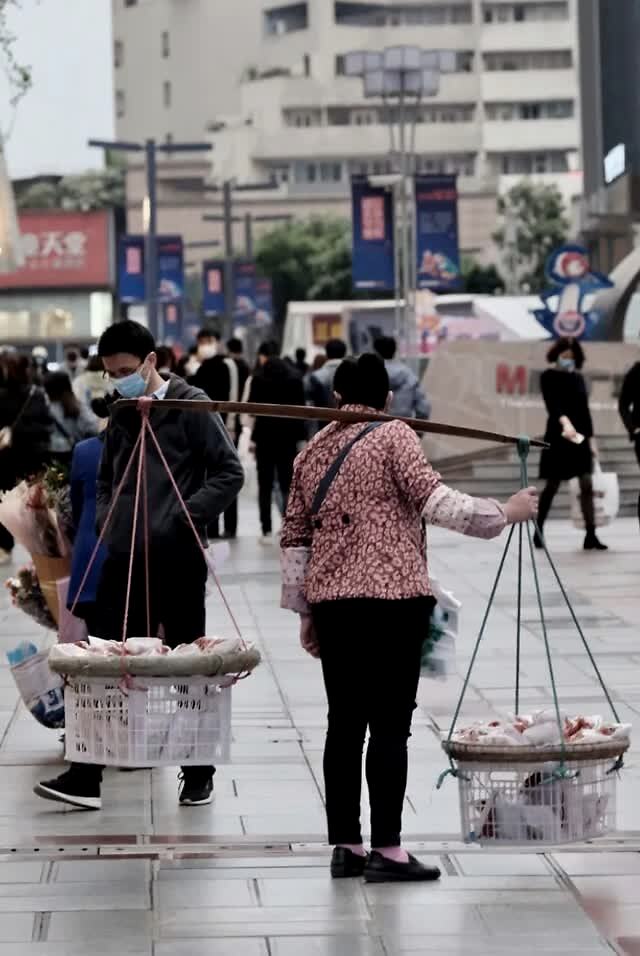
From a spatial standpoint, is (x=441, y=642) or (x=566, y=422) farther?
(x=566, y=422)

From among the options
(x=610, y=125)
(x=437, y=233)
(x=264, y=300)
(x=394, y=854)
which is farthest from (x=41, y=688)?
(x=264, y=300)

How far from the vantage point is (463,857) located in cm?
733

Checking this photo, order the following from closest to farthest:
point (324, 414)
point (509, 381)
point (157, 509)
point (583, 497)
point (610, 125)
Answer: point (324, 414) → point (157, 509) → point (583, 497) → point (509, 381) → point (610, 125)

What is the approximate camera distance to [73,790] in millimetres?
8141

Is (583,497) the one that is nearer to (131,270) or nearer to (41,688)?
(41,688)

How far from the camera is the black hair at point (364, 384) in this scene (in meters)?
7.16

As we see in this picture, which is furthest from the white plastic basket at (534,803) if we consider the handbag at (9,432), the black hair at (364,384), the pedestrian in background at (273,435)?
the pedestrian in background at (273,435)

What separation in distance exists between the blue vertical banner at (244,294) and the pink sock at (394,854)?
229 ft

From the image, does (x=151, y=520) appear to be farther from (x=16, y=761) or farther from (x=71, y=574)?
(x=16, y=761)

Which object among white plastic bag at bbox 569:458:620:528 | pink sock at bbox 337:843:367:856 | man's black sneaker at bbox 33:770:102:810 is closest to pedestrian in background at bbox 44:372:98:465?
white plastic bag at bbox 569:458:620:528

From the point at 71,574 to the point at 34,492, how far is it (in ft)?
Answer: 2.31

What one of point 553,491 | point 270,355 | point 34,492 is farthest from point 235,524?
point 34,492

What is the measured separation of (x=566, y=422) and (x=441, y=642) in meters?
11.3

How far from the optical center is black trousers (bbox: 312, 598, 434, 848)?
6973 millimetres
